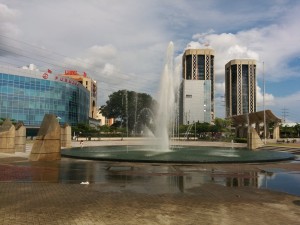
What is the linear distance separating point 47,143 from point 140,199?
14.2m

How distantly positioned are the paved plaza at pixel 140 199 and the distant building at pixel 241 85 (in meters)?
120

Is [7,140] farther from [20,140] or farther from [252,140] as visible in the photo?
[252,140]

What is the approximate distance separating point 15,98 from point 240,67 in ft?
303

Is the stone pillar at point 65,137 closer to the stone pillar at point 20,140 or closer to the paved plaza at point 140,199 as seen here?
the stone pillar at point 20,140

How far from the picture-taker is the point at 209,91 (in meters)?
139

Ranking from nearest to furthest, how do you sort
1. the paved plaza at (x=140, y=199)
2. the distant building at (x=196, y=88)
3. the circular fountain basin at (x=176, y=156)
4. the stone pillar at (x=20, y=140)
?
the paved plaza at (x=140, y=199) → the circular fountain basin at (x=176, y=156) → the stone pillar at (x=20, y=140) → the distant building at (x=196, y=88)

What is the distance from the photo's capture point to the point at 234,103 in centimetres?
14950

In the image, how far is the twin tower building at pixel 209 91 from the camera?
12738 centimetres

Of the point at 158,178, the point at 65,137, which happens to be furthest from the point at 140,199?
the point at 65,137

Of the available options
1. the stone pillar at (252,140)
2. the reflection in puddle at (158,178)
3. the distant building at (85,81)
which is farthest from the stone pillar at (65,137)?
the distant building at (85,81)

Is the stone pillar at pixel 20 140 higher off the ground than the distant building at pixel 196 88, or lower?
lower

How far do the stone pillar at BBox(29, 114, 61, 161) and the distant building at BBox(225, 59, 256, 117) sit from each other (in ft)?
373

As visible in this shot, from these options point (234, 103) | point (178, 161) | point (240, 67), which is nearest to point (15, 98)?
point (178, 161)

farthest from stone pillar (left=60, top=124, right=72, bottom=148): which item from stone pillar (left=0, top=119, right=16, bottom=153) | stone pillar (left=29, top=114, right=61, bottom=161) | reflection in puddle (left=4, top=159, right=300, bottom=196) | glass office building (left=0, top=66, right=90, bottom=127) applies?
glass office building (left=0, top=66, right=90, bottom=127)
